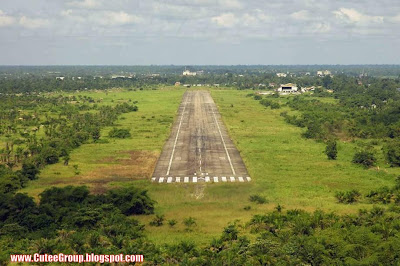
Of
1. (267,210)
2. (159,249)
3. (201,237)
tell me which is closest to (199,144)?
(267,210)

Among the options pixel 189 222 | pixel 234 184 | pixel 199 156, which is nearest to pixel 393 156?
pixel 234 184

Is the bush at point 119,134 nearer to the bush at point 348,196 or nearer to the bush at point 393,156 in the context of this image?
the bush at point 393,156

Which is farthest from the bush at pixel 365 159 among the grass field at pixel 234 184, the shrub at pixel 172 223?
the shrub at pixel 172 223

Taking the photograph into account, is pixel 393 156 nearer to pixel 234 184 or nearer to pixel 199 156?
pixel 234 184

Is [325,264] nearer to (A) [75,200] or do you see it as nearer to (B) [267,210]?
(B) [267,210]

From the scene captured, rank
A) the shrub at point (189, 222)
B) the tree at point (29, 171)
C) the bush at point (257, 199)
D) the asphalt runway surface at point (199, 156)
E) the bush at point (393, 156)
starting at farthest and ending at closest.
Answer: the bush at point (393, 156)
the asphalt runway surface at point (199, 156)
the tree at point (29, 171)
the bush at point (257, 199)
the shrub at point (189, 222)

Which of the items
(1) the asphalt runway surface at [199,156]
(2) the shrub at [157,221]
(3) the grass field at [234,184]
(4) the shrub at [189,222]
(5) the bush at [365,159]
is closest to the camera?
(4) the shrub at [189,222]

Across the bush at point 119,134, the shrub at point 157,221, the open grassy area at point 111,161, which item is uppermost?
the bush at point 119,134
